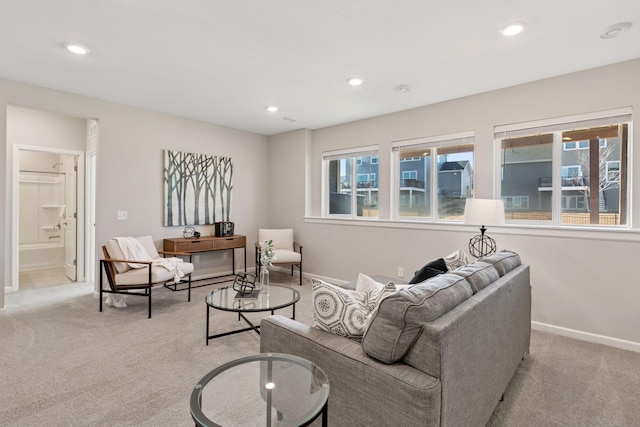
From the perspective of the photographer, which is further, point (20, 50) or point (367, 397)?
point (20, 50)

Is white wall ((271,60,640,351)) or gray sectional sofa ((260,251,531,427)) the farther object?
white wall ((271,60,640,351))

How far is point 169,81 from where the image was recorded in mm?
3455

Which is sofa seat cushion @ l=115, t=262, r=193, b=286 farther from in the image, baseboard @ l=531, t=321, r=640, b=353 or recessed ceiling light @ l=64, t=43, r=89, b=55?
baseboard @ l=531, t=321, r=640, b=353

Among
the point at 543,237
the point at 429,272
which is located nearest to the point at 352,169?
the point at 543,237

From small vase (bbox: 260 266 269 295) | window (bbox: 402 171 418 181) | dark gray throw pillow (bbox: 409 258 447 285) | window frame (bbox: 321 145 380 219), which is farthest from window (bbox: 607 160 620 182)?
small vase (bbox: 260 266 269 295)

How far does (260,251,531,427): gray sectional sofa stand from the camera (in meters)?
1.21

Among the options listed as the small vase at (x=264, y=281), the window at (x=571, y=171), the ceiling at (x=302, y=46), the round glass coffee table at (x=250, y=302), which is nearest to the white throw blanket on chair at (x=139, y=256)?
the round glass coffee table at (x=250, y=302)

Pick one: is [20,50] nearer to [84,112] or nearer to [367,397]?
[84,112]

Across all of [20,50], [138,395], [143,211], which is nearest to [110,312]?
[143,211]

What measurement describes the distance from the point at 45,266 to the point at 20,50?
15.1 feet

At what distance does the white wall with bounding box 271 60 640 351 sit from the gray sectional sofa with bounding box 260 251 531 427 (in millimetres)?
1955

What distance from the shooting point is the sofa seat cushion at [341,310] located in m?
1.53

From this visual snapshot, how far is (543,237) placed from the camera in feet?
10.6

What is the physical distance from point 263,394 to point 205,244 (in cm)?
369
